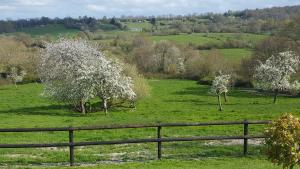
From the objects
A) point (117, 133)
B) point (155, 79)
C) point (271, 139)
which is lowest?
point (155, 79)

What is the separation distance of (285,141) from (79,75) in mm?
36476

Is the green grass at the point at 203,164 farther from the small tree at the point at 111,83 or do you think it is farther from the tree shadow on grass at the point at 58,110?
the tree shadow on grass at the point at 58,110

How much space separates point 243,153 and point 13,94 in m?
63.0

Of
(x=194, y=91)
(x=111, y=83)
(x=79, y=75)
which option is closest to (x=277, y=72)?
(x=194, y=91)

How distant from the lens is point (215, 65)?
318 feet

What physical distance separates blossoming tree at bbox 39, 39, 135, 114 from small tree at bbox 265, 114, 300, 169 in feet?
114

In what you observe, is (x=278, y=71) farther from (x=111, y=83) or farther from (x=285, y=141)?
(x=285, y=141)

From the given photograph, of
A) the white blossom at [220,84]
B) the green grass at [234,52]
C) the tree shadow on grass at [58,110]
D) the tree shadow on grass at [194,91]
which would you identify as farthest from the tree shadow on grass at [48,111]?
the green grass at [234,52]

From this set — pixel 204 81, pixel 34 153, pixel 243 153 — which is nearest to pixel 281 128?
pixel 243 153

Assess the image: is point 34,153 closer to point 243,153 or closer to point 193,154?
point 193,154

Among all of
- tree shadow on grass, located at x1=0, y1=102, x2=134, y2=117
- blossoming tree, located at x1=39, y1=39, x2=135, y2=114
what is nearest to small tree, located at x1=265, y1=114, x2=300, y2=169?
blossoming tree, located at x1=39, y1=39, x2=135, y2=114

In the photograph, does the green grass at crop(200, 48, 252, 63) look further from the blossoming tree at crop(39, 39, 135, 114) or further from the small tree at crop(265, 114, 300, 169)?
the small tree at crop(265, 114, 300, 169)

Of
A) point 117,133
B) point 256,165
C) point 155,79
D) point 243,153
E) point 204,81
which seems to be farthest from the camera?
point 155,79

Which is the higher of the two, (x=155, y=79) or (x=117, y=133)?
(x=117, y=133)
